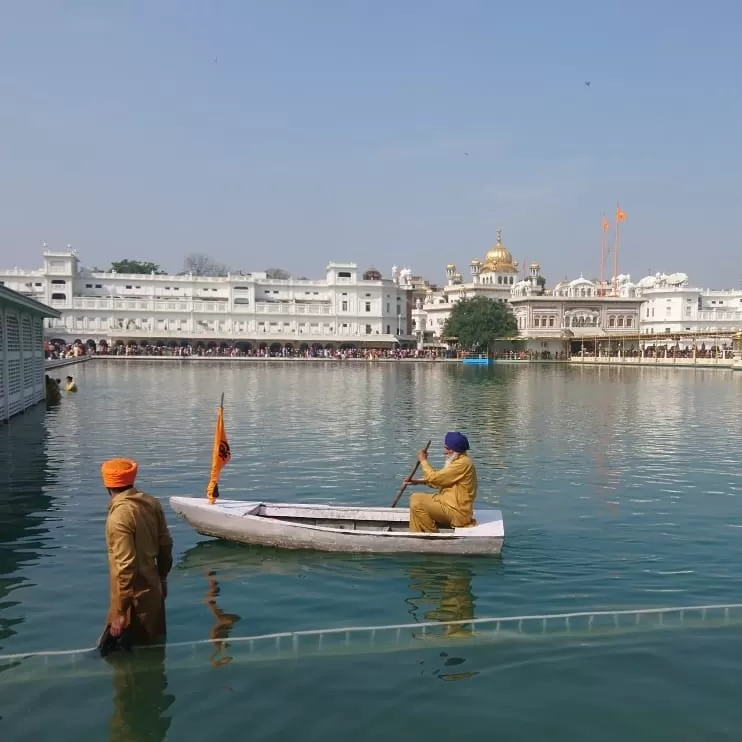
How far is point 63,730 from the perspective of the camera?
533 centimetres

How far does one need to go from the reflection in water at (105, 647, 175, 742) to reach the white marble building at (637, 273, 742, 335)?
9540cm

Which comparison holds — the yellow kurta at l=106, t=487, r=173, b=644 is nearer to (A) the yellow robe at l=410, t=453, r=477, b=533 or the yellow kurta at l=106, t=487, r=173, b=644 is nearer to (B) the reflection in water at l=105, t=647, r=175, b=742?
(B) the reflection in water at l=105, t=647, r=175, b=742

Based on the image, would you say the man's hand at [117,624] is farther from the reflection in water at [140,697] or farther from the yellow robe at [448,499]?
the yellow robe at [448,499]

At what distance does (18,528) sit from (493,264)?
98.6 metres

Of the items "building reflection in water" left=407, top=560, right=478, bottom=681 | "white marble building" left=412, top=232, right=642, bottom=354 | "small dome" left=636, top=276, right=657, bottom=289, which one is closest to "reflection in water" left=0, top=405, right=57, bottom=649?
"building reflection in water" left=407, top=560, right=478, bottom=681

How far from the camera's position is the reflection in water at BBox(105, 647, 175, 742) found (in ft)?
17.6

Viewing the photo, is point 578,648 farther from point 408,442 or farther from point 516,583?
point 408,442

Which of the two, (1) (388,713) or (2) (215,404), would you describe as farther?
(2) (215,404)

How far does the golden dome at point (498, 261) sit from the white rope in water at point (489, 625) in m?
99.2

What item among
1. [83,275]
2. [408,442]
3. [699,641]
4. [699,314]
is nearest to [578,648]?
[699,641]

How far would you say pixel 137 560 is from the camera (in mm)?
5617

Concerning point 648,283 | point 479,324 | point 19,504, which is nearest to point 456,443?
point 19,504

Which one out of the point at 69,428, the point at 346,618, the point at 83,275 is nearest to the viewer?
the point at 346,618

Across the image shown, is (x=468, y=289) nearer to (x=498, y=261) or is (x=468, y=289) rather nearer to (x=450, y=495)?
(x=498, y=261)
